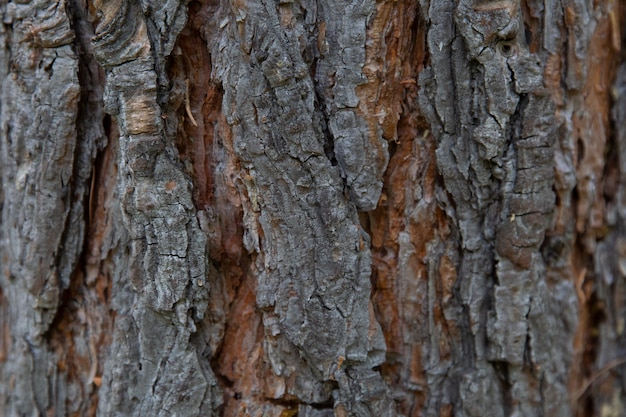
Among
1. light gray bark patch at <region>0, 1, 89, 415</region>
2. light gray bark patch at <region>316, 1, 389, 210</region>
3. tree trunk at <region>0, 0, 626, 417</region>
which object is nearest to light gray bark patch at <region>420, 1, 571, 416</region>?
tree trunk at <region>0, 0, 626, 417</region>

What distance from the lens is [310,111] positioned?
43.3 inches

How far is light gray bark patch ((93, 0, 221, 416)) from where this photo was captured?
1.10m

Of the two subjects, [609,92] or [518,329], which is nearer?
[518,329]

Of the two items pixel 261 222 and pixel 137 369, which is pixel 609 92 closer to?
pixel 261 222

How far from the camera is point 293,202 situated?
1115mm

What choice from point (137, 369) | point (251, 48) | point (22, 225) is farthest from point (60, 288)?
point (251, 48)

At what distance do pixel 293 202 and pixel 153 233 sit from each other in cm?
30

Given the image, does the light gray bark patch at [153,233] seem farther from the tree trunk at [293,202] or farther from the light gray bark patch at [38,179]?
the light gray bark patch at [38,179]

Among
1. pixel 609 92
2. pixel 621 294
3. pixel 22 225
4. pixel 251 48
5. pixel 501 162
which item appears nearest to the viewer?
pixel 251 48

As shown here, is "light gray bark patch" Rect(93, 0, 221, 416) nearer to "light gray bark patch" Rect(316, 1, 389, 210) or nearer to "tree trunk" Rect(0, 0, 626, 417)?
"tree trunk" Rect(0, 0, 626, 417)

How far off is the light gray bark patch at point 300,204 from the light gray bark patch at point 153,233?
0.40 feet

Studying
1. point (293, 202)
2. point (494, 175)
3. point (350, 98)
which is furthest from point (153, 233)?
point (494, 175)

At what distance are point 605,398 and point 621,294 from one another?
305mm

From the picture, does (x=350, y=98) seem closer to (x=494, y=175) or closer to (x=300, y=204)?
(x=300, y=204)
